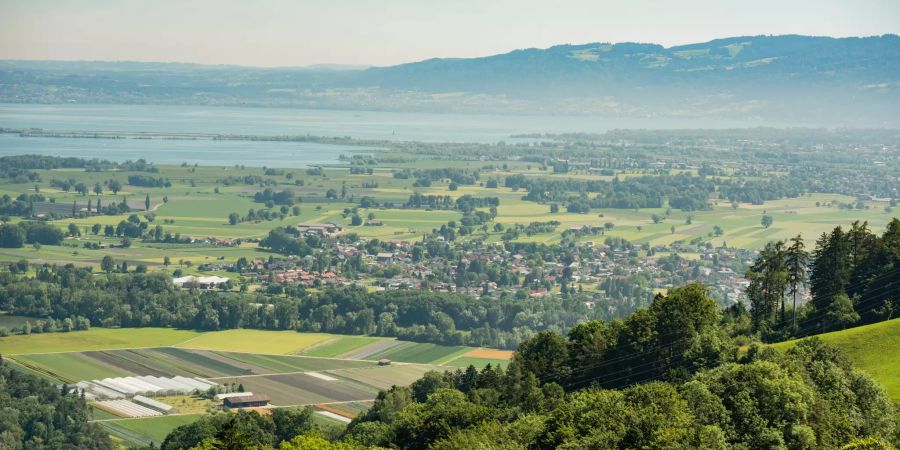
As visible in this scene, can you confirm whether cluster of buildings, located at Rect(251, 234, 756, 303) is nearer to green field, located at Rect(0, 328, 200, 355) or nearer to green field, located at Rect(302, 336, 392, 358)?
green field, located at Rect(302, 336, 392, 358)

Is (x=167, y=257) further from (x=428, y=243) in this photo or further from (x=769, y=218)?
(x=769, y=218)

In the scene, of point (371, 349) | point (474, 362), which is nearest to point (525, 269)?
point (371, 349)

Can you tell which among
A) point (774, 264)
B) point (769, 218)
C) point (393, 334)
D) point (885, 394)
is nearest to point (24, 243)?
point (393, 334)

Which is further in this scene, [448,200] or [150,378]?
[448,200]

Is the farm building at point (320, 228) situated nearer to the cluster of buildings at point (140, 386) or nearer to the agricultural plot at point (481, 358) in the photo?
the agricultural plot at point (481, 358)

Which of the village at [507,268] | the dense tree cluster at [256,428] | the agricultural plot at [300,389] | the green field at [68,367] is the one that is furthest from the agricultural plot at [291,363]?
the village at [507,268]

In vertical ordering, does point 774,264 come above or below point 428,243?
above

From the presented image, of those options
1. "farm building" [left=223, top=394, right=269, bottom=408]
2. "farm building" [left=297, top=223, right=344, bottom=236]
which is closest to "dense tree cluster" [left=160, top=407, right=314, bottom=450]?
"farm building" [left=223, top=394, right=269, bottom=408]
